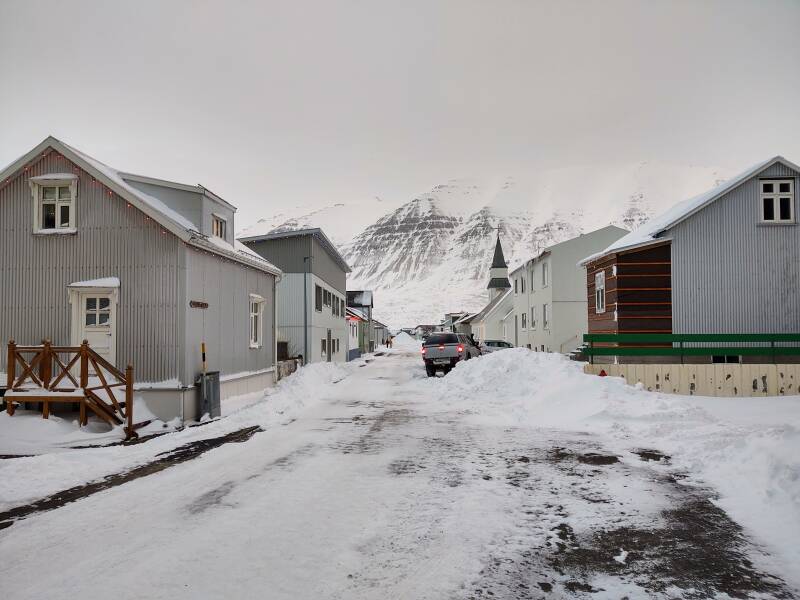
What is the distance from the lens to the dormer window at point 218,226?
17538 mm

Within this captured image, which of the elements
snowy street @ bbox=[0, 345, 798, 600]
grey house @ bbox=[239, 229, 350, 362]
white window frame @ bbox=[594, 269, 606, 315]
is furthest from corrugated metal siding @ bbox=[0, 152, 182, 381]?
white window frame @ bbox=[594, 269, 606, 315]

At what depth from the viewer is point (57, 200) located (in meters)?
13.9

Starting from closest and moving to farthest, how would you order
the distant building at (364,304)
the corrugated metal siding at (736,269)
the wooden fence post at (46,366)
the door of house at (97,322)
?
the wooden fence post at (46,366) → the door of house at (97,322) → the corrugated metal siding at (736,269) → the distant building at (364,304)

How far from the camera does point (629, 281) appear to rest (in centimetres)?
2211

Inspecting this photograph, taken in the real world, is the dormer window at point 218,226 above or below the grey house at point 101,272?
above

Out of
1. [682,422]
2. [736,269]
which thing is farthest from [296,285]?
[682,422]

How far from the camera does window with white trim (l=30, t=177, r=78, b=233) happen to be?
13.7 m

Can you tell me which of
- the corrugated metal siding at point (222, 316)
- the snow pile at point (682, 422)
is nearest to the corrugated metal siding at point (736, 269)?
the snow pile at point (682, 422)

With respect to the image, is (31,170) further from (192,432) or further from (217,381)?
(192,432)

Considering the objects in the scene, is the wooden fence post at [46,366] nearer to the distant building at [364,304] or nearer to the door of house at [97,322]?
the door of house at [97,322]

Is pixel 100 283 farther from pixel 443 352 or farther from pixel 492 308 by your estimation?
pixel 492 308

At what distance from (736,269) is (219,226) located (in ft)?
65.2

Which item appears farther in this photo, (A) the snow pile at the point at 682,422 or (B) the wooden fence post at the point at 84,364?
(B) the wooden fence post at the point at 84,364

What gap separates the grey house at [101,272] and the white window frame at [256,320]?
4447mm
